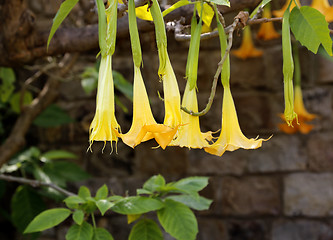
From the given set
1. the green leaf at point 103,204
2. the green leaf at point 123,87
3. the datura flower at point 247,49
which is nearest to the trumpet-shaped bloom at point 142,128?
the green leaf at point 103,204

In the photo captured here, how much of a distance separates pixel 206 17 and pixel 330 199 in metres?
1.35

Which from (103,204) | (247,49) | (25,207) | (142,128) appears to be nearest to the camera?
(142,128)

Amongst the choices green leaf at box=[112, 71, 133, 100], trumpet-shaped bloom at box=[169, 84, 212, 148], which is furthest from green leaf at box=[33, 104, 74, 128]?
trumpet-shaped bloom at box=[169, 84, 212, 148]

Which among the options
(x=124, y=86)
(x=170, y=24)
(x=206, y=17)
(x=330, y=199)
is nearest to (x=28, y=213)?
(x=124, y=86)

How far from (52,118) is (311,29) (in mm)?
1442

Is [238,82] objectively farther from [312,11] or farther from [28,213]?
[312,11]

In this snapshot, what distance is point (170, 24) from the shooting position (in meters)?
0.91

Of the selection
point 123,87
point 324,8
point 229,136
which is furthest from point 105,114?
point 324,8

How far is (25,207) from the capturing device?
162 centimetres

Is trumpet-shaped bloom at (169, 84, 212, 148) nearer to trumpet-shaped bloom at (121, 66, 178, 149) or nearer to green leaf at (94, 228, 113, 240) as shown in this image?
trumpet-shaped bloom at (121, 66, 178, 149)

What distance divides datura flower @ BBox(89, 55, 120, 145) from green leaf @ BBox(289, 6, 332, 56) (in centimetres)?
28

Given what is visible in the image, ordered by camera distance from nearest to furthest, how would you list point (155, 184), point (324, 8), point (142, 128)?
point (142, 128), point (155, 184), point (324, 8)

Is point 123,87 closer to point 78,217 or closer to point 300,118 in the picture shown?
point 78,217

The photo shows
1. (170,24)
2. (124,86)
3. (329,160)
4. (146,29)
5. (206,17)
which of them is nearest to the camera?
(206,17)
